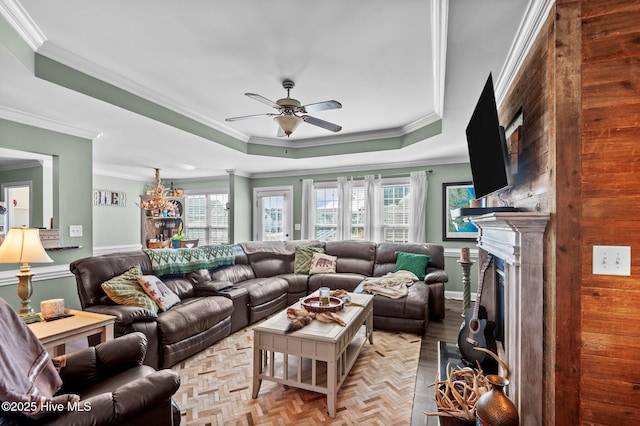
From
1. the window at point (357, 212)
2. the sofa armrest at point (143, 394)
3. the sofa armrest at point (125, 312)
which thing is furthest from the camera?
the window at point (357, 212)

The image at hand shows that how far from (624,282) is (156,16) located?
2.89m

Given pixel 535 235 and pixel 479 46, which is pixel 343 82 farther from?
pixel 535 235

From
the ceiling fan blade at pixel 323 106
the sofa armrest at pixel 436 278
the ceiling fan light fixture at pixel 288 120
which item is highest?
the ceiling fan blade at pixel 323 106

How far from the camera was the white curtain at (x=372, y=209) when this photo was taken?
5.58 meters

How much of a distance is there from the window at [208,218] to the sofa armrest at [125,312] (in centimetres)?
457

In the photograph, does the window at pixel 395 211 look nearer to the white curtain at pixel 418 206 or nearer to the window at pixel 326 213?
the white curtain at pixel 418 206

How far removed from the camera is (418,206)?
527 centimetres

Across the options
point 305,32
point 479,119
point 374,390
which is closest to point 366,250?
point 374,390

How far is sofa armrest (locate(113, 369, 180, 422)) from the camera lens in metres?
1.23

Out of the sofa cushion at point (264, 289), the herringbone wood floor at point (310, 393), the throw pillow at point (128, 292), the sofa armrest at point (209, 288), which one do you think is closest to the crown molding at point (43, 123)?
the throw pillow at point (128, 292)

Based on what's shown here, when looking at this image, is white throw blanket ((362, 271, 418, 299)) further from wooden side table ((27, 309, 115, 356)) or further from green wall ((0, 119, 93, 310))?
green wall ((0, 119, 93, 310))

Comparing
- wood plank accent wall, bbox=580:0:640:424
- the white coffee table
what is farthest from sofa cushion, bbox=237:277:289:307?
wood plank accent wall, bbox=580:0:640:424

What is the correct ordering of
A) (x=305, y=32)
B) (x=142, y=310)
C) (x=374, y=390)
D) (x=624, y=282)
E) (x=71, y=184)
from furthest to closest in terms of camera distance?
(x=71, y=184) → (x=142, y=310) → (x=374, y=390) → (x=305, y=32) → (x=624, y=282)

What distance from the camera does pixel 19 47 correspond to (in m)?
2.02
